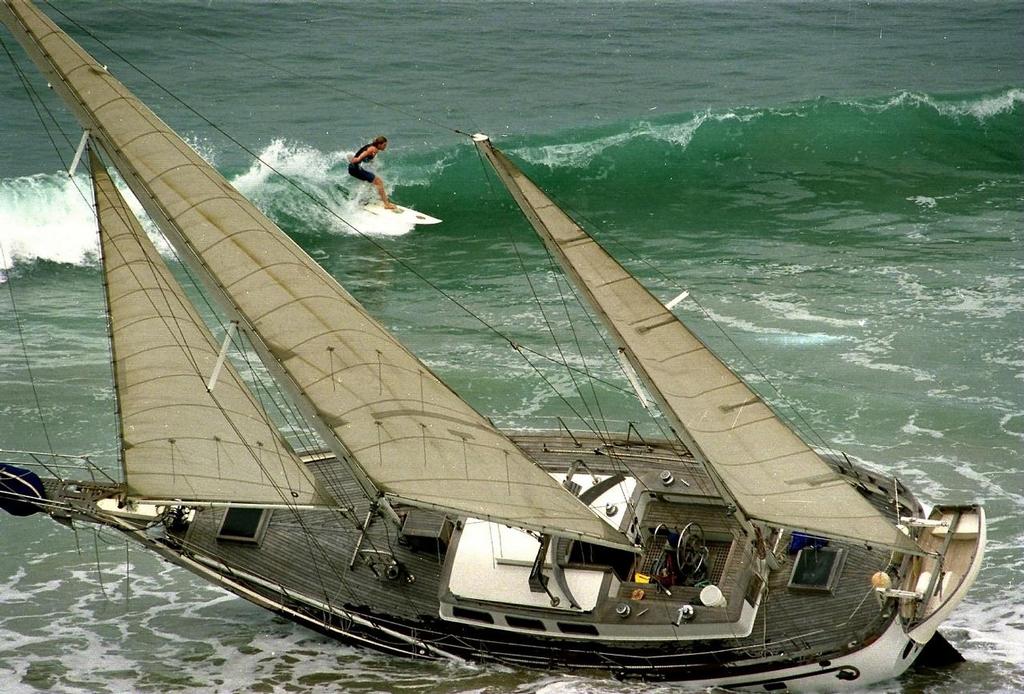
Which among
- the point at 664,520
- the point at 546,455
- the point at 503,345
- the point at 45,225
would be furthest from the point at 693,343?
the point at 45,225

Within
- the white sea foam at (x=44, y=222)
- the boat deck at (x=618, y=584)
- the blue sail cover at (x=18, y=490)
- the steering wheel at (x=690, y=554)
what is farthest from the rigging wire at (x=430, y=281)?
the blue sail cover at (x=18, y=490)

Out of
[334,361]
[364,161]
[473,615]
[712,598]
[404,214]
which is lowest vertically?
[473,615]

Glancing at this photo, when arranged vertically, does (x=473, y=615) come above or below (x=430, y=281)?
below

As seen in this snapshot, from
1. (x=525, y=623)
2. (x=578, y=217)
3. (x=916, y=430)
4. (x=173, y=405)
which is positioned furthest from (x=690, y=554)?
(x=578, y=217)

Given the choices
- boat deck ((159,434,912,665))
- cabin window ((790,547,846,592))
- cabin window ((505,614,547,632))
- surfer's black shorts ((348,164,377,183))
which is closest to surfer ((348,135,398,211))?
surfer's black shorts ((348,164,377,183))

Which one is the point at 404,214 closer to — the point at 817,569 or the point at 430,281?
the point at 430,281

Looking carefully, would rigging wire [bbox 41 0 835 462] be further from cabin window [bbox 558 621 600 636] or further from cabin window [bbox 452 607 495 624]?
cabin window [bbox 558 621 600 636]

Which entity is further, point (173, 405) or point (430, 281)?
point (430, 281)

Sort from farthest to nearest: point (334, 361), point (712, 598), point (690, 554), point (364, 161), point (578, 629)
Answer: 1. point (364, 161)
2. point (690, 554)
3. point (578, 629)
4. point (712, 598)
5. point (334, 361)
